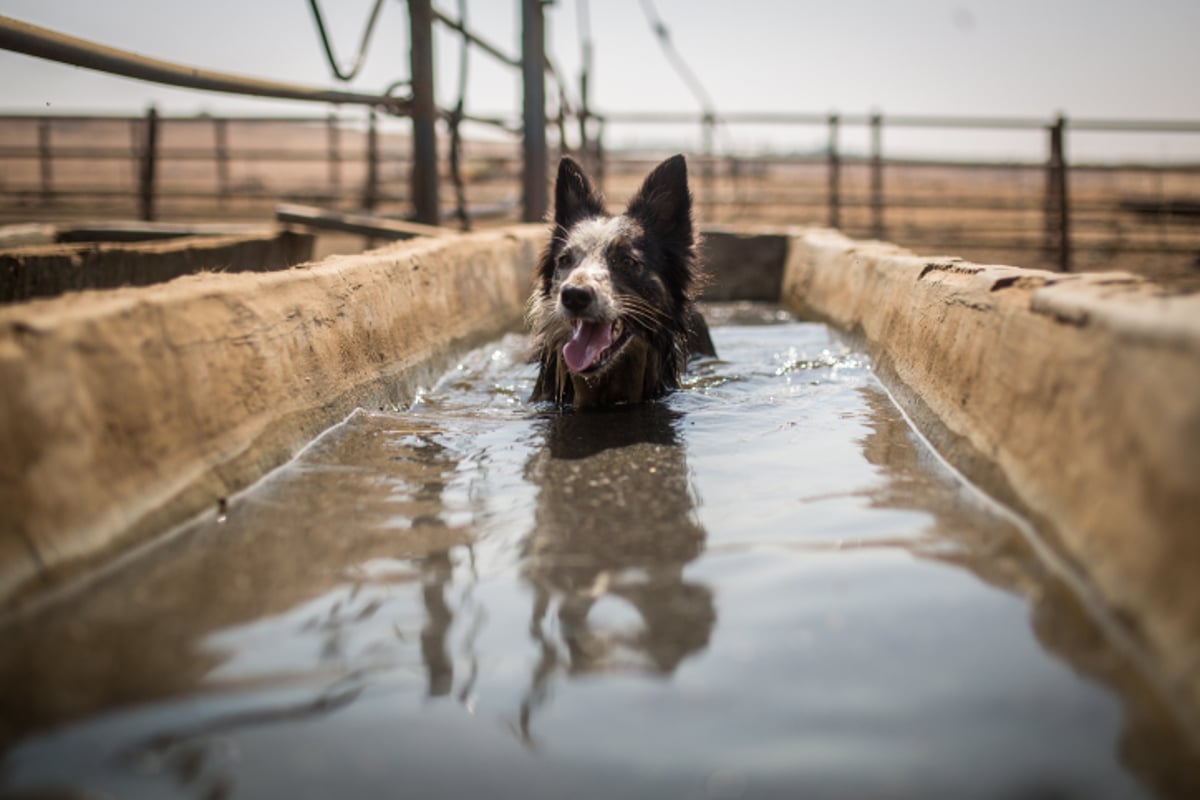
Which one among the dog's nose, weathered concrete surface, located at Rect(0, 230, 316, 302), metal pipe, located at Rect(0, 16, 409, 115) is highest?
metal pipe, located at Rect(0, 16, 409, 115)

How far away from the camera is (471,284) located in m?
5.98

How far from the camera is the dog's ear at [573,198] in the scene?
4973mm

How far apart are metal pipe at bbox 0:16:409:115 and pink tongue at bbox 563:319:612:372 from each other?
6.47ft

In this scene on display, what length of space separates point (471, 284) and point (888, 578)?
423cm

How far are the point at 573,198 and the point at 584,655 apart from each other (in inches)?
139

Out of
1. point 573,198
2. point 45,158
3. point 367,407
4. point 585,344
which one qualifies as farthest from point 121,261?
point 45,158

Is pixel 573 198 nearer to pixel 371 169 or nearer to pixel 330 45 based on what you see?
pixel 330 45

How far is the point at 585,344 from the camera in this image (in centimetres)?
420

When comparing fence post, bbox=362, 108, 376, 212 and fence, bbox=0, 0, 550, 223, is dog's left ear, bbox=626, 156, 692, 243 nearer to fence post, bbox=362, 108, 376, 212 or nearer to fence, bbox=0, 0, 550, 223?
fence, bbox=0, 0, 550, 223

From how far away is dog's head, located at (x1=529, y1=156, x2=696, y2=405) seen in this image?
4.18 metres

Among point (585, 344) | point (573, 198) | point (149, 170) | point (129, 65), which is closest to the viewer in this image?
point (129, 65)

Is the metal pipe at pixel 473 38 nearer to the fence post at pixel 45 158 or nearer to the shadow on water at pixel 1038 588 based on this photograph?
the shadow on water at pixel 1038 588

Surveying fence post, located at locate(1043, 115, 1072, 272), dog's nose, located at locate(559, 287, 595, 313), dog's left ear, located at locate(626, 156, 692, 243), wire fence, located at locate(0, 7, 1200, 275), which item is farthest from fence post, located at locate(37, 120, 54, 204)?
fence post, located at locate(1043, 115, 1072, 272)

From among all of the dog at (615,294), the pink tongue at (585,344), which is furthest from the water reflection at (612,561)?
the dog at (615,294)
